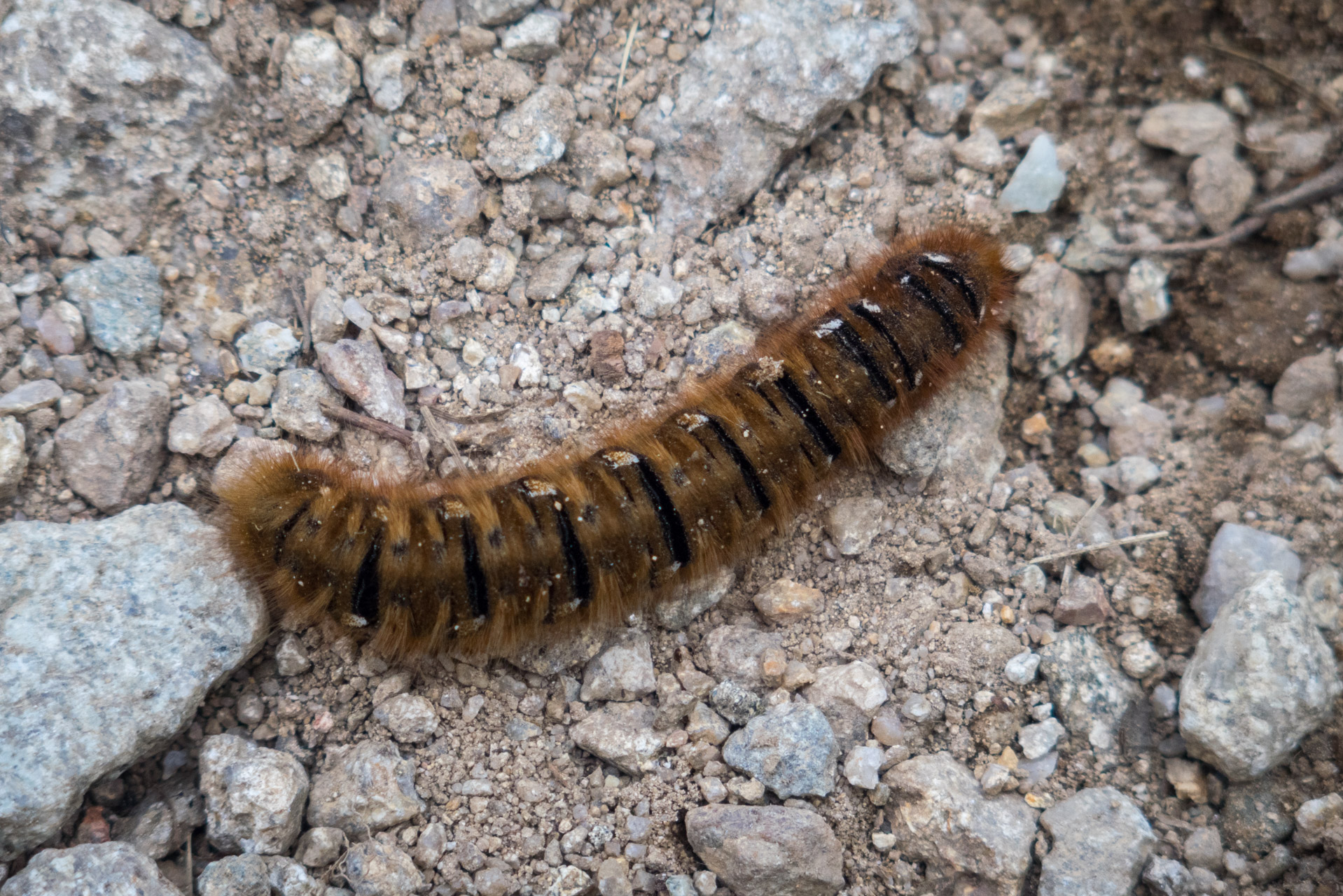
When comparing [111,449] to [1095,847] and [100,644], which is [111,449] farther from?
[1095,847]

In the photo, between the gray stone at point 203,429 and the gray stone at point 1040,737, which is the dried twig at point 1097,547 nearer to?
the gray stone at point 1040,737

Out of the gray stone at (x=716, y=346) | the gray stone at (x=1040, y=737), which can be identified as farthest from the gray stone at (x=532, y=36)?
the gray stone at (x=1040, y=737)

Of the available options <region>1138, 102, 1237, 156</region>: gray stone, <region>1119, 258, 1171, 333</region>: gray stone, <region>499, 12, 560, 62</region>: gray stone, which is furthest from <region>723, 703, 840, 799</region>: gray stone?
<region>1138, 102, 1237, 156</region>: gray stone

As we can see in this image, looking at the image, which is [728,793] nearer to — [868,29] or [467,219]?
[467,219]

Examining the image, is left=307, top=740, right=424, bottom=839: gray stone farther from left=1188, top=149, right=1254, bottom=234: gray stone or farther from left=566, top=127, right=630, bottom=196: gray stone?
left=1188, top=149, right=1254, bottom=234: gray stone

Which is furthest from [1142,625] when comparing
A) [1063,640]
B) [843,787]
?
[843,787]

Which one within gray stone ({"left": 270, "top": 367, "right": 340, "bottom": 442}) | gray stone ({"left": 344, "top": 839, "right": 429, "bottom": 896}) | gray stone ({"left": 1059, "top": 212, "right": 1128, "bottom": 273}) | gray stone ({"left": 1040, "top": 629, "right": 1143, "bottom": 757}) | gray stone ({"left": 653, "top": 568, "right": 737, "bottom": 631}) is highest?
gray stone ({"left": 270, "top": 367, "right": 340, "bottom": 442})

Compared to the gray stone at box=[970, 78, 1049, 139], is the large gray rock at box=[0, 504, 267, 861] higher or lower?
higher
